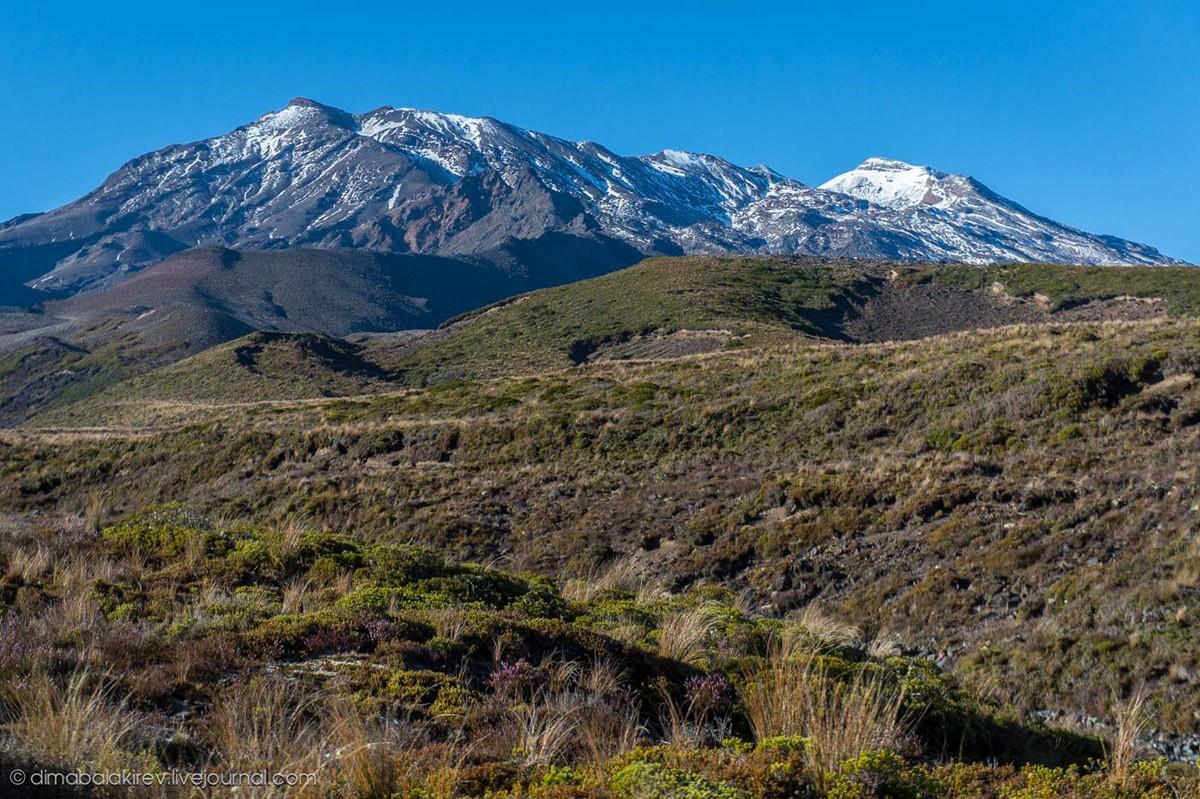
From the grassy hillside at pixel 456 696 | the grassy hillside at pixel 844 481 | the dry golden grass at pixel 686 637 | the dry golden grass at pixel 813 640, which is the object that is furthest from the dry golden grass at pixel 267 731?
the grassy hillside at pixel 844 481

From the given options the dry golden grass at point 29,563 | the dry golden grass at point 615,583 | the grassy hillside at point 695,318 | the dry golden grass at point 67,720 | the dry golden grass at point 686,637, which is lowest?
the dry golden grass at point 615,583

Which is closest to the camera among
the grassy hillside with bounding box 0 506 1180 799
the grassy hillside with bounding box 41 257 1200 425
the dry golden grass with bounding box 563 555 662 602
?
the grassy hillside with bounding box 0 506 1180 799

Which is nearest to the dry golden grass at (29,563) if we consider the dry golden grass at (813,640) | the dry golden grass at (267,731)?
the dry golden grass at (267,731)

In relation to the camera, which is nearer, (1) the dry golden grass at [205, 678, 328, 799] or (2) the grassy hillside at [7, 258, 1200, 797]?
(1) the dry golden grass at [205, 678, 328, 799]

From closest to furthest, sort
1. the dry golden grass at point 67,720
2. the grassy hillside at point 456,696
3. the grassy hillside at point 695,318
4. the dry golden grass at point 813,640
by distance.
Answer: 1. the dry golden grass at point 67,720
2. the grassy hillside at point 456,696
3. the dry golden grass at point 813,640
4. the grassy hillside at point 695,318

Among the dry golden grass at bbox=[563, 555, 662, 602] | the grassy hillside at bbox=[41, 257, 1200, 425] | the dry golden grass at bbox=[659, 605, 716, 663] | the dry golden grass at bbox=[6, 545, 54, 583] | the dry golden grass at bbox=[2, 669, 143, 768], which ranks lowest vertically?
the dry golden grass at bbox=[563, 555, 662, 602]

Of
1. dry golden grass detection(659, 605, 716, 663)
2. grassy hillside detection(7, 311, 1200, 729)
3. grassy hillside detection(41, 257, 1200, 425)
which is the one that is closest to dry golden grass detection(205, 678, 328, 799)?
dry golden grass detection(659, 605, 716, 663)

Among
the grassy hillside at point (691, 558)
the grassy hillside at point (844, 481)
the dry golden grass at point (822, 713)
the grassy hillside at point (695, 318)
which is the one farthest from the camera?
the grassy hillside at point (695, 318)

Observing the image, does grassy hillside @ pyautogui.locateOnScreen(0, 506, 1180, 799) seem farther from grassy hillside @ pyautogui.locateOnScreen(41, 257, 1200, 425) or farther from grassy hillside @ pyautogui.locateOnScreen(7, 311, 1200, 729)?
grassy hillside @ pyautogui.locateOnScreen(41, 257, 1200, 425)

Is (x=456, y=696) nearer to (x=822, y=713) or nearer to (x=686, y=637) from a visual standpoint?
(x=822, y=713)

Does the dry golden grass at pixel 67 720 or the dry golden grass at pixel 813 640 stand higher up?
the dry golden grass at pixel 67 720

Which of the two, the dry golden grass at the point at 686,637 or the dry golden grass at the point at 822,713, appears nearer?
the dry golden grass at the point at 822,713

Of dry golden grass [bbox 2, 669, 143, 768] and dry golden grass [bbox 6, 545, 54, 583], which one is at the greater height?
dry golden grass [bbox 2, 669, 143, 768]

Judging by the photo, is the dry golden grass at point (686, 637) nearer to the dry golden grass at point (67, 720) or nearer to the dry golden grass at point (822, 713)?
the dry golden grass at point (822, 713)
